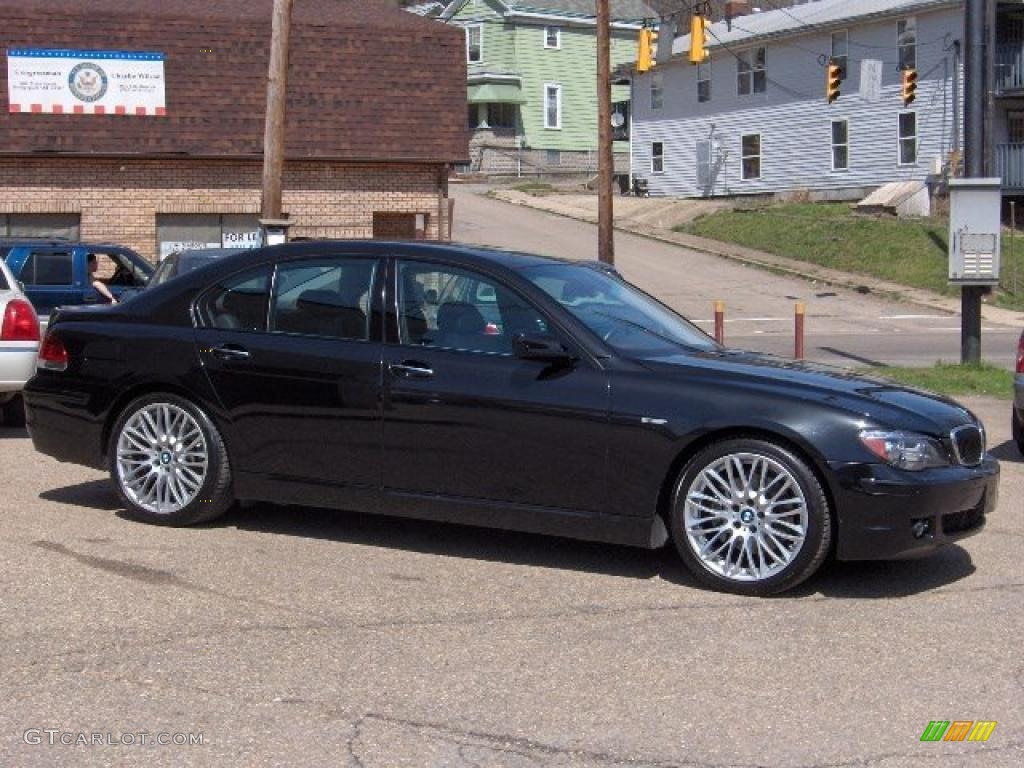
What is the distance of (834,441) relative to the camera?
22.7ft

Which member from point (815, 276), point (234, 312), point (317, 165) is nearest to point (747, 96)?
point (815, 276)

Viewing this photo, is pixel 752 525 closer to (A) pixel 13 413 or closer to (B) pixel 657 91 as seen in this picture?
(A) pixel 13 413

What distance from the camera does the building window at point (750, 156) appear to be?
4950cm

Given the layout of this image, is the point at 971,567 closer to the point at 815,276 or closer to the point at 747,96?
the point at 815,276

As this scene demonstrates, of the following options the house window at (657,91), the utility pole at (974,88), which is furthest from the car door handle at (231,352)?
the house window at (657,91)

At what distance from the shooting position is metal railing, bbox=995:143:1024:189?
40906mm

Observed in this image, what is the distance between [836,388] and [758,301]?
27.0m

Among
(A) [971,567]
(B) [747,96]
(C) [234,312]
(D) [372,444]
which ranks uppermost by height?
(B) [747,96]

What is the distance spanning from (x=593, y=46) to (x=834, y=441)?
60789 millimetres

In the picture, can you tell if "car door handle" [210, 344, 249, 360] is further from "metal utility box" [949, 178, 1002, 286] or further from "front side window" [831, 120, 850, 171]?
"front side window" [831, 120, 850, 171]

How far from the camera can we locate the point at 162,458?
828 cm

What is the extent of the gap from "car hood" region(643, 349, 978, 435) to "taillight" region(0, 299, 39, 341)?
6.14m

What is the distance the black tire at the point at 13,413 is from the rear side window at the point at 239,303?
5324 mm

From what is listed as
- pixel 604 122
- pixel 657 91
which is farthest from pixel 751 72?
pixel 604 122
